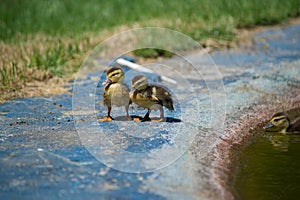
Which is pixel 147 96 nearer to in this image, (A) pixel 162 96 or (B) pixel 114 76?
(A) pixel 162 96

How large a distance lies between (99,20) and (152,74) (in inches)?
132

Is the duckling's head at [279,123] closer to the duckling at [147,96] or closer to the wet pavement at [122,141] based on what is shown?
the wet pavement at [122,141]

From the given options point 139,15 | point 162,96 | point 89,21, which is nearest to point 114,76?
point 162,96

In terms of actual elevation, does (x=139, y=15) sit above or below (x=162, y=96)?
above

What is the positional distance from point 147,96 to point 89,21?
5203 millimetres

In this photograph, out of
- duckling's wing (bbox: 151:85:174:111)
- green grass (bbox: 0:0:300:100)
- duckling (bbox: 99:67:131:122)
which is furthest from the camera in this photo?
green grass (bbox: 0:0:300:100)

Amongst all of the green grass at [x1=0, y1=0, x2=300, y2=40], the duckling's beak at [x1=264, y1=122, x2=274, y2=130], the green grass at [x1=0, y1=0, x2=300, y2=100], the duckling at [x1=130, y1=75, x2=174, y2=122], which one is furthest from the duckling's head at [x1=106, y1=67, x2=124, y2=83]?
the green grass at [x1=0, y1=0, x2=300, y2=40]

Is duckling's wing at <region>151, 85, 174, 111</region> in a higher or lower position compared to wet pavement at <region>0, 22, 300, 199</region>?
higher

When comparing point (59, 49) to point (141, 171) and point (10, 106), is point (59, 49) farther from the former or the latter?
point (141, 171)

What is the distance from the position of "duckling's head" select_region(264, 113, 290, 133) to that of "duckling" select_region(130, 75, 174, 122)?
3.35ft

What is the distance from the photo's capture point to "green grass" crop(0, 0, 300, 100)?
7.38 metres

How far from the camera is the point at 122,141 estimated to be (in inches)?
173

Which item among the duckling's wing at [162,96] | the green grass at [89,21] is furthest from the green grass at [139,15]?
the duckling's wing at [162,96]

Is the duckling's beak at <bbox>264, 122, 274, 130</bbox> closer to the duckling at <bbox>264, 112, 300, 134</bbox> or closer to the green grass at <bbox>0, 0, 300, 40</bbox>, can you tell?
the duckling at <bbox>264, 112, 300, 134</bbox>
